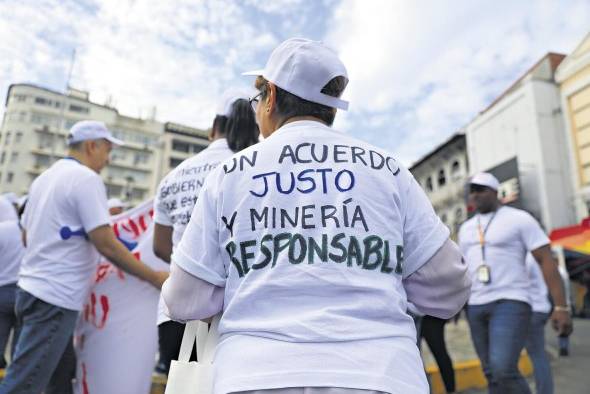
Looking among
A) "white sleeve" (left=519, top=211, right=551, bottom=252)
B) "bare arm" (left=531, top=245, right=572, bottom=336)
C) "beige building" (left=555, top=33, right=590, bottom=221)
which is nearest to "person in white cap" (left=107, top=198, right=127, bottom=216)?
"white sleeve" (left=519, top=211, right=551, bottom=252)

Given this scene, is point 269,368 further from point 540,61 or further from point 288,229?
point 540,61

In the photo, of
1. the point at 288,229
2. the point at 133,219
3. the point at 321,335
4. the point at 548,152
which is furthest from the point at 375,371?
the point at 548,152

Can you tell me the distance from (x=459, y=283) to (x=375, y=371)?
44cm

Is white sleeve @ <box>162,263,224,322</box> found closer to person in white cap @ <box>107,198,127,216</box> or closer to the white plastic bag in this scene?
the white plastic bag

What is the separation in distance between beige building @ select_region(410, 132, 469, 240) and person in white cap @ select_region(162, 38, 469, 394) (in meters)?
21.5

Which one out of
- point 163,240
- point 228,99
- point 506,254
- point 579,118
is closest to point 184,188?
point 163,240

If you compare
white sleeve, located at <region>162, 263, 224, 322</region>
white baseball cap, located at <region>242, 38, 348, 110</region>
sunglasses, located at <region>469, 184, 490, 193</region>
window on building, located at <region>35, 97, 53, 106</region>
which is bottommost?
white sleeve, located at <region>162, 263, 224, 322</region>

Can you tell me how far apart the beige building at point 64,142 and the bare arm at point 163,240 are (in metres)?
47.2

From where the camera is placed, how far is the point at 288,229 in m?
1.13

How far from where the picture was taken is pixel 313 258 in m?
1.09

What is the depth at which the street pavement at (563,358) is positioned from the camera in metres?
4.64

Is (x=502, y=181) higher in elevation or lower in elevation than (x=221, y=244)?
higher

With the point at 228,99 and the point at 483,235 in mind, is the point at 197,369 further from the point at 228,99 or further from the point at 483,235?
the point at 483,235

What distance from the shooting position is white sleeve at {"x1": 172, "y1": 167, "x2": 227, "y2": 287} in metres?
1.19
